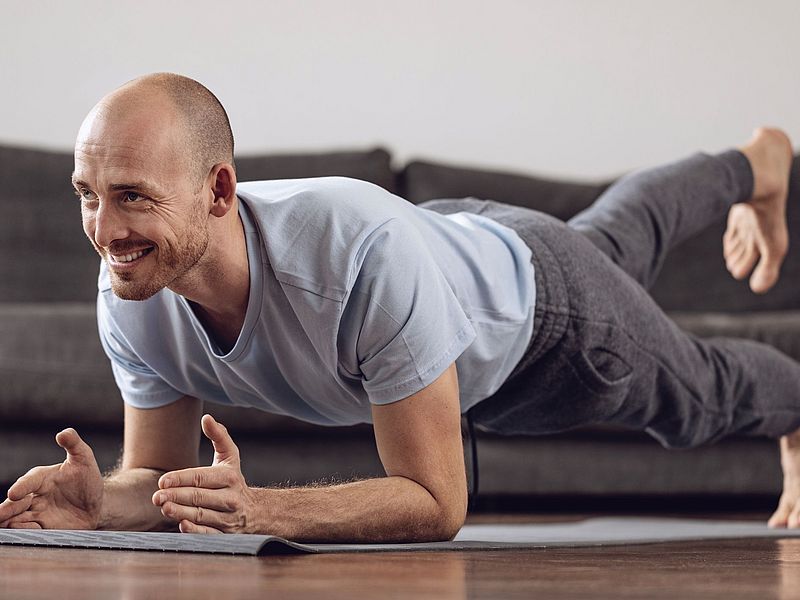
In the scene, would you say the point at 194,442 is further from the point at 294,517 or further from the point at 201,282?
the point at 294,517

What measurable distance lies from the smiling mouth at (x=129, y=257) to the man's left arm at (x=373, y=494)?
9.7 inches

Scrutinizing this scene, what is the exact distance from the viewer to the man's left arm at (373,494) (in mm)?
1086

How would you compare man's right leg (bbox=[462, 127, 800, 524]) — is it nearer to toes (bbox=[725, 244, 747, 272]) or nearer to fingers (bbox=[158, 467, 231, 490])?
toes (bbox=[725, 244, 747, 272])

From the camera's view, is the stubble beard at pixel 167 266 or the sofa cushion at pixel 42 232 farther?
the sofa cushion at pixel 42 232

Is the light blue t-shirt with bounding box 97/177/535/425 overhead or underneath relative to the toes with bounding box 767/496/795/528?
overhead

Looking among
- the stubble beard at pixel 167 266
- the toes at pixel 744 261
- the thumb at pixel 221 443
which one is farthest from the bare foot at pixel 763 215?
the thumb at pixel 221 443

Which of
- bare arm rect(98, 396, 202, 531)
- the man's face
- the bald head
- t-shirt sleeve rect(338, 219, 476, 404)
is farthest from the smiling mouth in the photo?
bare arm rect(98, 396, 202, 531)

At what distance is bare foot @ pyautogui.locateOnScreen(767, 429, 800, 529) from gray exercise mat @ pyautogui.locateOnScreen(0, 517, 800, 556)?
5cm

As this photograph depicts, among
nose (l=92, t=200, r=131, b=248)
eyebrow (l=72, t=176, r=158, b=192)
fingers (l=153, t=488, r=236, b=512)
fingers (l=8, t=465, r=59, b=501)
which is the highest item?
eyebrow (l=72, t=176, r=158, b=192)

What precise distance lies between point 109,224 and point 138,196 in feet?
0.14

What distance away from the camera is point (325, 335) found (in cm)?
128

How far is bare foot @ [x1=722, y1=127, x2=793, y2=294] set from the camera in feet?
6.98

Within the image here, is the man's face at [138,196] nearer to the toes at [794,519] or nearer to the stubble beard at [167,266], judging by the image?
the stubble beard at [167,266]

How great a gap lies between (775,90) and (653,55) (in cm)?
40
